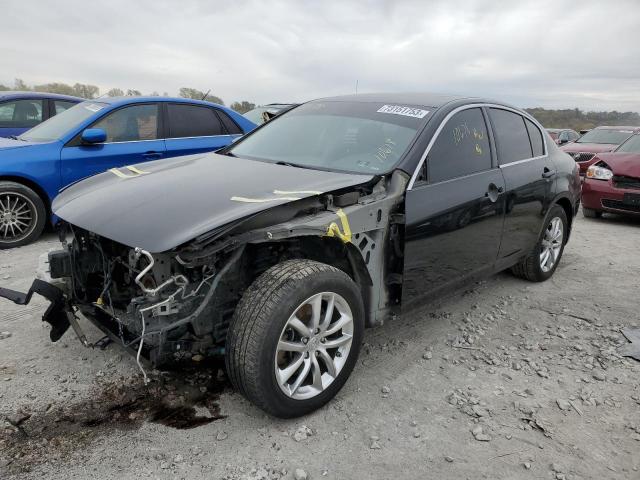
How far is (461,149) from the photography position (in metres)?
3.53

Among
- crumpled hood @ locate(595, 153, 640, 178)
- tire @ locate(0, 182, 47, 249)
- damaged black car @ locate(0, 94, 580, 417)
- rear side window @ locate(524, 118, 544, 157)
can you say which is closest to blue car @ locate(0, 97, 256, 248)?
tire @ locate(0, 182, 47, 249)

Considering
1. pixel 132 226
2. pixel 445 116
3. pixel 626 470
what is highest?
pixel 445 116

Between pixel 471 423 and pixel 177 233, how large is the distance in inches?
71.1

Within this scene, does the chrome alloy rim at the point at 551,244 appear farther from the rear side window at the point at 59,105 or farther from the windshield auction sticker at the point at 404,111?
the rear side window at the point at 59,105

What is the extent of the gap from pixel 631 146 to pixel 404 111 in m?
6.93

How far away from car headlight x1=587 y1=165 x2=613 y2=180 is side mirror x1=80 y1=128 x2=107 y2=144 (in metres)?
7.25

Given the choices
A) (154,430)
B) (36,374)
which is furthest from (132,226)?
(36,374)

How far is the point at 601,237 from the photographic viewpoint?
6.96 meters

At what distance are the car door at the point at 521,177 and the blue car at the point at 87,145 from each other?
11.5ft

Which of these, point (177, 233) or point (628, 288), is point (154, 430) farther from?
point (628, 288)

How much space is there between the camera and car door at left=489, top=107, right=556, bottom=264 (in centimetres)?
395

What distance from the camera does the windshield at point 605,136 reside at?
1162cm

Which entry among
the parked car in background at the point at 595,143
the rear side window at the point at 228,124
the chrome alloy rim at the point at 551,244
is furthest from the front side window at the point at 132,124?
the parked car in background at the point at 595,143

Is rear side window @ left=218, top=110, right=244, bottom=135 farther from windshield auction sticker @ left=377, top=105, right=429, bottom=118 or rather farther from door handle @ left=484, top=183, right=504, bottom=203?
door handle @ left=484, top=183, right=504, bottom=203
